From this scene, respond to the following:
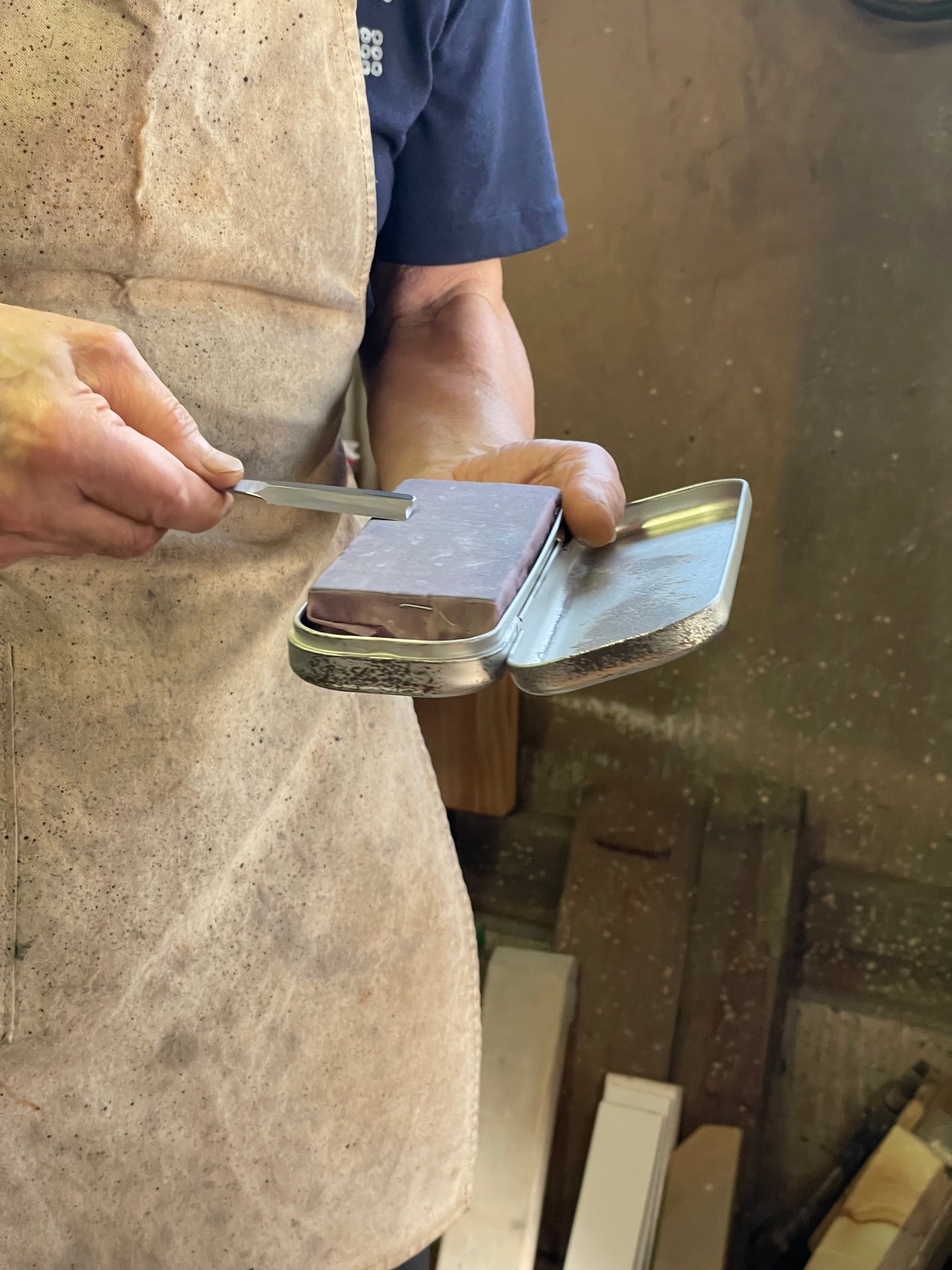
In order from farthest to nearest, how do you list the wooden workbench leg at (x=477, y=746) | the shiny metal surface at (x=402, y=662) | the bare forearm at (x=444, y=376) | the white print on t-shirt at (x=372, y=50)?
1. the wooden workbench leg at (x=477, y=746)
2. the bare forearm at (x=444, y=376)
3. the white print on t-shirt at (x=372, y=50)
4. the shiny metal surface at (x=402, y=662)

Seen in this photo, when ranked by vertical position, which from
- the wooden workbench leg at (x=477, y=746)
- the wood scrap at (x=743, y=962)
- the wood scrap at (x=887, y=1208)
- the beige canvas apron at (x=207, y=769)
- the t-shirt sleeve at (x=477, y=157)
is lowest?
the wood scrap at (x=887, y=1208)

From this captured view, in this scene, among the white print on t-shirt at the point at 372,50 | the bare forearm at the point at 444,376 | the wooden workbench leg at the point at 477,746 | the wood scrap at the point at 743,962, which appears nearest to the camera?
the white print on t-shirt at the point at 372,50

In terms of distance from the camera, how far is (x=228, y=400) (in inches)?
25.9

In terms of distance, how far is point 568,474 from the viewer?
2.29 ft

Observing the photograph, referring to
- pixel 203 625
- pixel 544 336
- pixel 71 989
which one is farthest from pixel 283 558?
pixel 544 336

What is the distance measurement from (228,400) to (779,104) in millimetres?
965

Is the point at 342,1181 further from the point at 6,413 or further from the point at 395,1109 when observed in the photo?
the point at 6,413

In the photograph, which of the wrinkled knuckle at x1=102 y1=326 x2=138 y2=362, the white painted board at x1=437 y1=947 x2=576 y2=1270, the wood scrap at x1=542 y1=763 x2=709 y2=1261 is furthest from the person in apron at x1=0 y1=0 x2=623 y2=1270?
the wood scrap at x1=542 y1=763 x2=709 y2=1261

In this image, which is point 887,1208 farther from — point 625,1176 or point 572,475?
point 572,475

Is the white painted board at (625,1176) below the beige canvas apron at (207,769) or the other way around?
below

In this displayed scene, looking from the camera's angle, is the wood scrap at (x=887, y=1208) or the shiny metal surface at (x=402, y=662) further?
the wood scrap at (x=887, y=1208)

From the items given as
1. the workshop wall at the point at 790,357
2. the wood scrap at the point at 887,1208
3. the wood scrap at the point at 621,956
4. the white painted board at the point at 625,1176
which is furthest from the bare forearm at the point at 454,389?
the wood scrap at the point at 887,1208

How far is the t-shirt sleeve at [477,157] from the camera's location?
78cm

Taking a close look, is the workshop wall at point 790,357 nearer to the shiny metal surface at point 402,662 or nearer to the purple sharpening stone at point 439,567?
the purple sharpening stone at point 439,567
